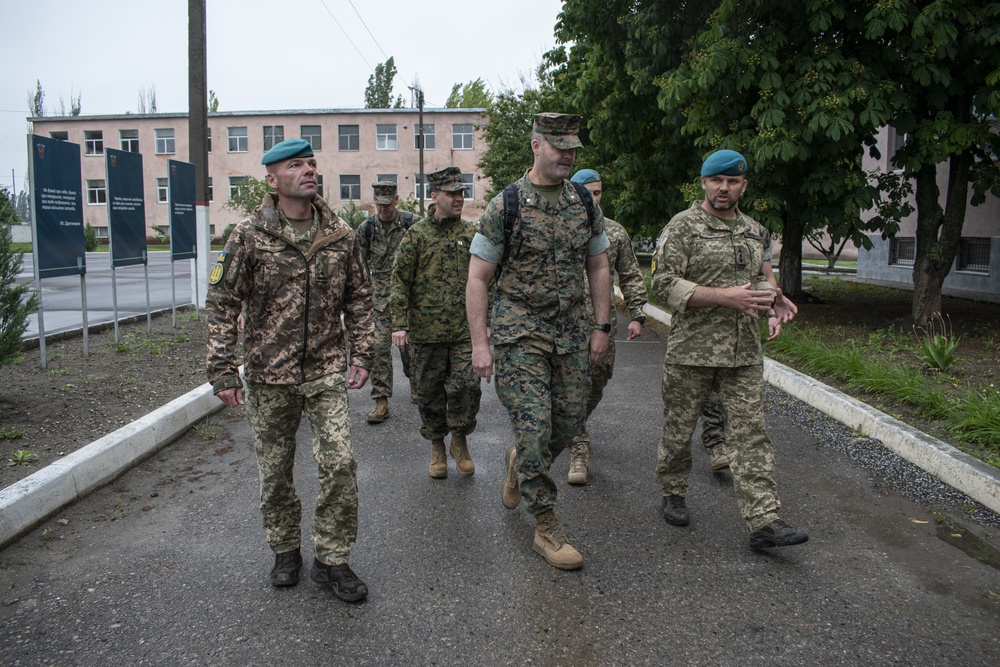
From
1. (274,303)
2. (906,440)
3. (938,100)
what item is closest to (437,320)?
(274,303)

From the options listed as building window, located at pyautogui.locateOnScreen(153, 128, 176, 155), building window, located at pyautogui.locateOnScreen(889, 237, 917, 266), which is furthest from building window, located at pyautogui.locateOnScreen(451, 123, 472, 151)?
building window, located at pyautogui.locateOnScreen(889, 237, 917, 266)

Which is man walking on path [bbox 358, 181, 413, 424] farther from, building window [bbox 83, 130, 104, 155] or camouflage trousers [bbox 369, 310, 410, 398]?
building window [bbox 83, 130, 104, 155]

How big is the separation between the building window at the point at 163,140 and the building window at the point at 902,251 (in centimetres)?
4716

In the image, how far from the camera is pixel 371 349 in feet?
12.7

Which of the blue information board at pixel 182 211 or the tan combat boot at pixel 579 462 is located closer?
the tan combat boot at pixel 579 462

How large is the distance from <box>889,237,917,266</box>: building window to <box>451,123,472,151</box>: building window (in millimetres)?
36079

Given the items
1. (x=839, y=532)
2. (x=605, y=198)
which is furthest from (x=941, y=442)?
(x=605, y=198)

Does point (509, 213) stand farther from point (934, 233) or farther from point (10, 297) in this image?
point (934, 233)

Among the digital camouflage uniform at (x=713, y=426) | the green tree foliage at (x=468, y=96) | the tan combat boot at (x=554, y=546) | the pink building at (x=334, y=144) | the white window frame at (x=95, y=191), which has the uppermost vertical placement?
the green tree foliage at (x=468, y=96)

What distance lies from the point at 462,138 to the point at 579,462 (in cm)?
4827

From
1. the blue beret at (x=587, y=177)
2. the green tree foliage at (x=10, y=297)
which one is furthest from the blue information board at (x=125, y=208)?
the blue beret at (x=587, y=177)

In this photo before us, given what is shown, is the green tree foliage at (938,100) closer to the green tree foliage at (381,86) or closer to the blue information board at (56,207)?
the blue information board at (56,207)

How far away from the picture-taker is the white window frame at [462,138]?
168 ft

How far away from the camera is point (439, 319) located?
5262 mm
